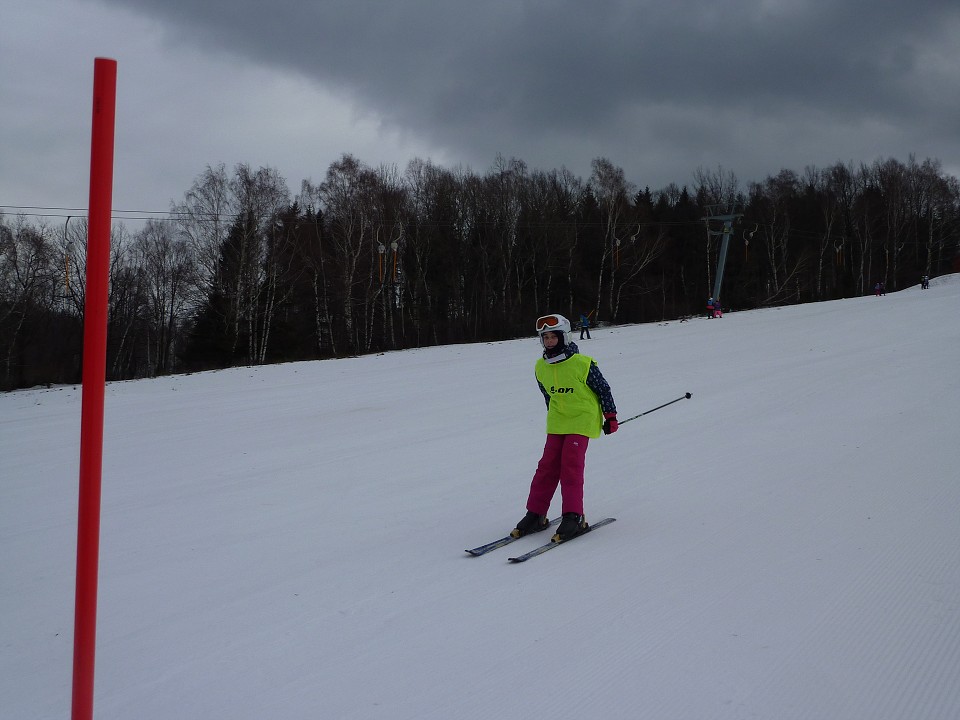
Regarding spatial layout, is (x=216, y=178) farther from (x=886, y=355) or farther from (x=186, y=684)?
(x=186, y=684)

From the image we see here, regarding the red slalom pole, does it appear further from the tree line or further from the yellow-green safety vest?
the tree line

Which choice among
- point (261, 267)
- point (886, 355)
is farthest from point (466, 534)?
point (261, 267)

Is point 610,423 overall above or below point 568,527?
above

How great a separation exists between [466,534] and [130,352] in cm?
5147

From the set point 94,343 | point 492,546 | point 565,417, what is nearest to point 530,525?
point 492,546

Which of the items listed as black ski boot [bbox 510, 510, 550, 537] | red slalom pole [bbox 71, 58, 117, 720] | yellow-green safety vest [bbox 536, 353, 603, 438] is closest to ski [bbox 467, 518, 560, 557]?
black ski boot [bbox 510, 510, 550, 537]

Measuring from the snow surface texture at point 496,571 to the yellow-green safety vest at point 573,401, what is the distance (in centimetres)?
84

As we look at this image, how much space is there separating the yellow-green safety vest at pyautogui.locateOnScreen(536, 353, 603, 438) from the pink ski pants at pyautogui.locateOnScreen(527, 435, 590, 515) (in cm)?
8

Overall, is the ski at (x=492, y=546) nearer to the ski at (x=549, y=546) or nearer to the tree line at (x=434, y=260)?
the ski at (x=549, y=546)

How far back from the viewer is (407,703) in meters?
3.06

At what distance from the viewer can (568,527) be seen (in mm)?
5410

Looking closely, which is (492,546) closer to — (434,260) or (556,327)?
(556,327)

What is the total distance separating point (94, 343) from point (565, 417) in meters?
3.95

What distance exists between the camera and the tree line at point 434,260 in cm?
3722
